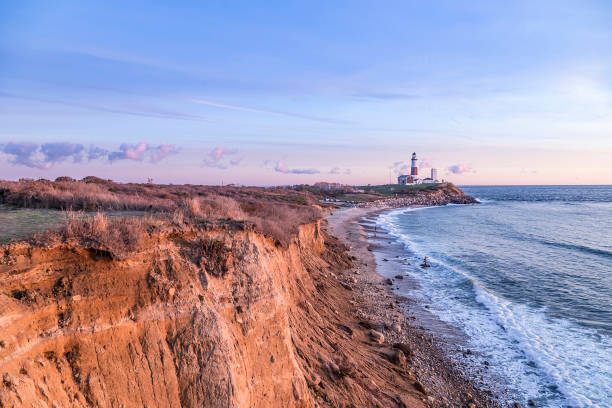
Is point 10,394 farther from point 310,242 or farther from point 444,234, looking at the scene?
point 444,234

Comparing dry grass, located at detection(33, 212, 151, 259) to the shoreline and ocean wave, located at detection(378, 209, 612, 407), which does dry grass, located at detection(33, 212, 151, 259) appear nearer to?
the shoreline

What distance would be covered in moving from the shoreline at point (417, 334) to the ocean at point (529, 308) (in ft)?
2.15

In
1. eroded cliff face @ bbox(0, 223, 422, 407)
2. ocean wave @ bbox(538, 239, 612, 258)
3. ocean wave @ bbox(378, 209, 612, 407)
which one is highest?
eroded cliff face @ bbox(0, 223, 422, 407)

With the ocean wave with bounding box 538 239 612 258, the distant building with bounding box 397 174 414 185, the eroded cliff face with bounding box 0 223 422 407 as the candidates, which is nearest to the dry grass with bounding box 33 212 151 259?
the eroded cliff face with bounding box 0 223 422 407

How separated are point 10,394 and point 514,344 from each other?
15387mm

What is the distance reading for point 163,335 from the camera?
261 inches

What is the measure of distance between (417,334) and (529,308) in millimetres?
7341

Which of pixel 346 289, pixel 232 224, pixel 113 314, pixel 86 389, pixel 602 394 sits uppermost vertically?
pixel 232 224

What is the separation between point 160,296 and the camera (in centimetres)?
682

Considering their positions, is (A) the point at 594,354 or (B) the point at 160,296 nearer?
(B) the point at 160,296

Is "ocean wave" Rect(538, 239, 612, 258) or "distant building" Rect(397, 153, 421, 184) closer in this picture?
"ocean wave" Rect(538, 239, 612, 258)

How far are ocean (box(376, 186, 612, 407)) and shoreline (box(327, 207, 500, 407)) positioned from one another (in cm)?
66

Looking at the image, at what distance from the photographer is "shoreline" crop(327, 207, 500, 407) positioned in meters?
10.0

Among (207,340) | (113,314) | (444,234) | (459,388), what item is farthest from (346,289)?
(444,234)
